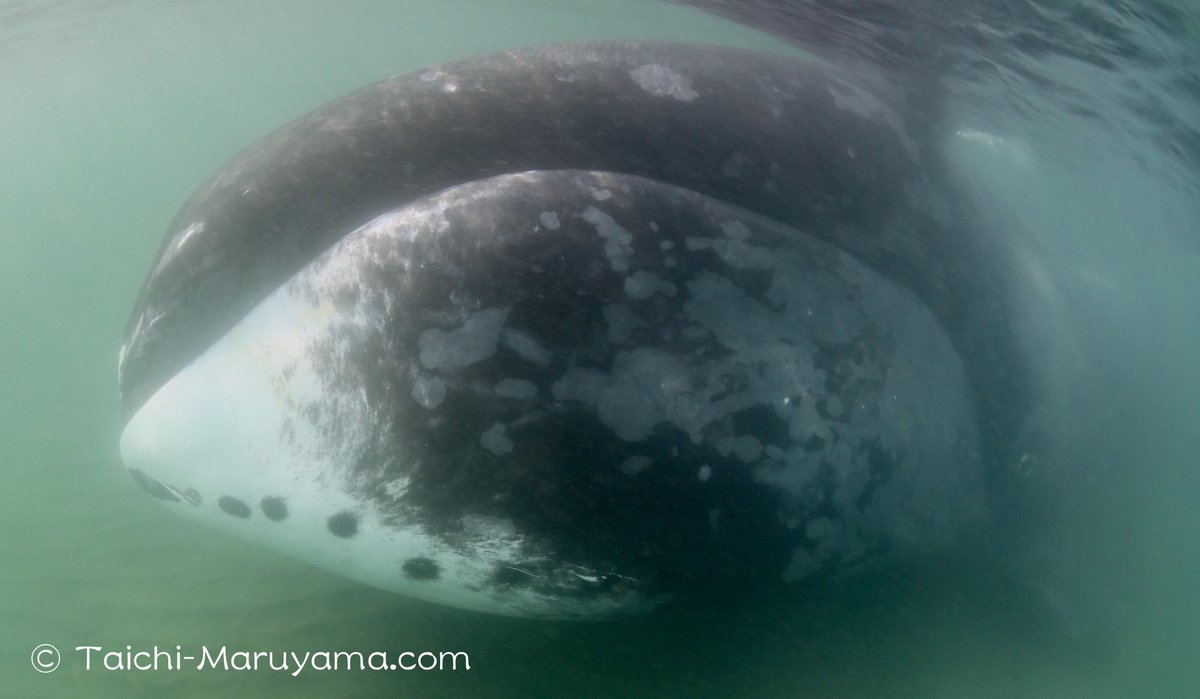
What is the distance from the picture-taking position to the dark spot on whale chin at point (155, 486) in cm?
381

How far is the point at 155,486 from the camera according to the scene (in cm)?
388

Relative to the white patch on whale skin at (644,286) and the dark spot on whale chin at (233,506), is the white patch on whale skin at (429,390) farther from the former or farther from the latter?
the dark spot on whale chin at (233,506)

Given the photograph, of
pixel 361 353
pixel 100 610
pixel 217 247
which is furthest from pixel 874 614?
pixel 100 610

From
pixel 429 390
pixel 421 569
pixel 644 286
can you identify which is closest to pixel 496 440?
pixel 429 390

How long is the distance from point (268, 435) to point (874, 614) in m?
4.66

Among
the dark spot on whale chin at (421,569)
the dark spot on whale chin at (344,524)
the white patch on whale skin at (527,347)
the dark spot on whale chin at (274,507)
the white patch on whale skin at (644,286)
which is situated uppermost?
the white patch on whale skin at (644,286)

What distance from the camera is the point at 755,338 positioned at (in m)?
3.66

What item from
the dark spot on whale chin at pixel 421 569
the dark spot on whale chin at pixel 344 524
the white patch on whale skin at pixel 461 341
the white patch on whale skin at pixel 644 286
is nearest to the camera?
the white patch on whale skin at pixel 461 341

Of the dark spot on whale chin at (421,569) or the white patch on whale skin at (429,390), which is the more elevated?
the white patch on whale skin at (429,390)

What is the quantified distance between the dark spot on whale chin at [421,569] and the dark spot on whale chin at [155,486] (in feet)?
4.45

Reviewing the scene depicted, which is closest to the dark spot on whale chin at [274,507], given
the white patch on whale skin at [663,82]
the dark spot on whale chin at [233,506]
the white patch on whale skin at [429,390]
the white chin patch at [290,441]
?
the white chin patch at [290,441]

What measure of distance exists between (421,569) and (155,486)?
1.58m

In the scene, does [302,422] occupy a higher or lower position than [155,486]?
higher

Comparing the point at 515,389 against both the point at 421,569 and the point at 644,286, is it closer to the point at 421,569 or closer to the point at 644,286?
the point at 644,286
